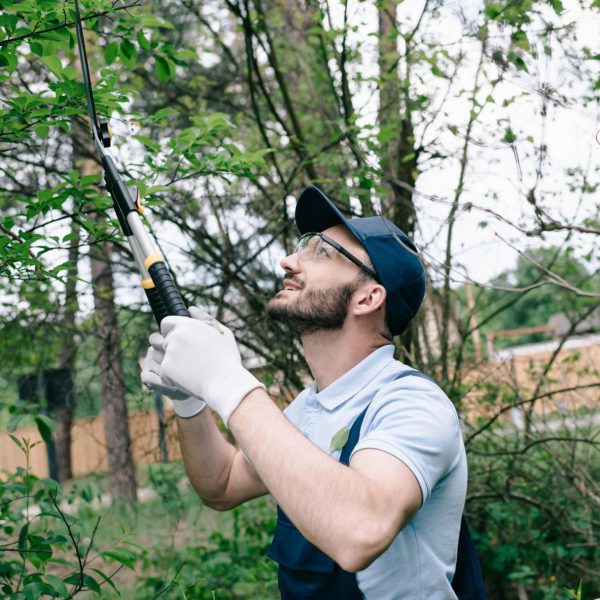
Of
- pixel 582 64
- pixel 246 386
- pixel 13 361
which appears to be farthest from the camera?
pixel 13 361

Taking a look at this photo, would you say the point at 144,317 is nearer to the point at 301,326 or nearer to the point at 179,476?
the point at 179,476

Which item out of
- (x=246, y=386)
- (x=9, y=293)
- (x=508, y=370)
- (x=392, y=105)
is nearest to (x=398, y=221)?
(x=392, y=105)

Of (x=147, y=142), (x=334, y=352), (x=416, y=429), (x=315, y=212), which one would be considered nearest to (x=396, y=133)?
(x=147, y=142)

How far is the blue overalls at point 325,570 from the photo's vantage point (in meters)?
1.83

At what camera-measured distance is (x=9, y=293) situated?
520 centimetres

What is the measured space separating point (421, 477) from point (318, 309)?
0.80 m

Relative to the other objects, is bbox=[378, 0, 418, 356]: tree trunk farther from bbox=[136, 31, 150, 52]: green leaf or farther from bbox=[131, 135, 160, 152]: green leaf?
bbox=[136, 31, 150, 52]: green leaf

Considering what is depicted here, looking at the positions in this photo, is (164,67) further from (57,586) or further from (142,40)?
(57,586)

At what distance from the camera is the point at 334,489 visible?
1.48 meters

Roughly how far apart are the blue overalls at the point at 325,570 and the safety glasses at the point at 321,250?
0.51m

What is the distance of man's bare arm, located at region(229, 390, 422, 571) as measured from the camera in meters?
1.46

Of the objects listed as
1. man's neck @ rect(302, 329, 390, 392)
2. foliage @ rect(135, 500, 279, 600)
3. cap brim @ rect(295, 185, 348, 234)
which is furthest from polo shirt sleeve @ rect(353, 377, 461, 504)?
foliage @ rect(135, 500, 279, 600)

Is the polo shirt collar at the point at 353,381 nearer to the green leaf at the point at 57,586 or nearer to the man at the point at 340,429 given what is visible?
the man at the point at 340,429

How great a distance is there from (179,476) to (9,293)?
2.21 meters
